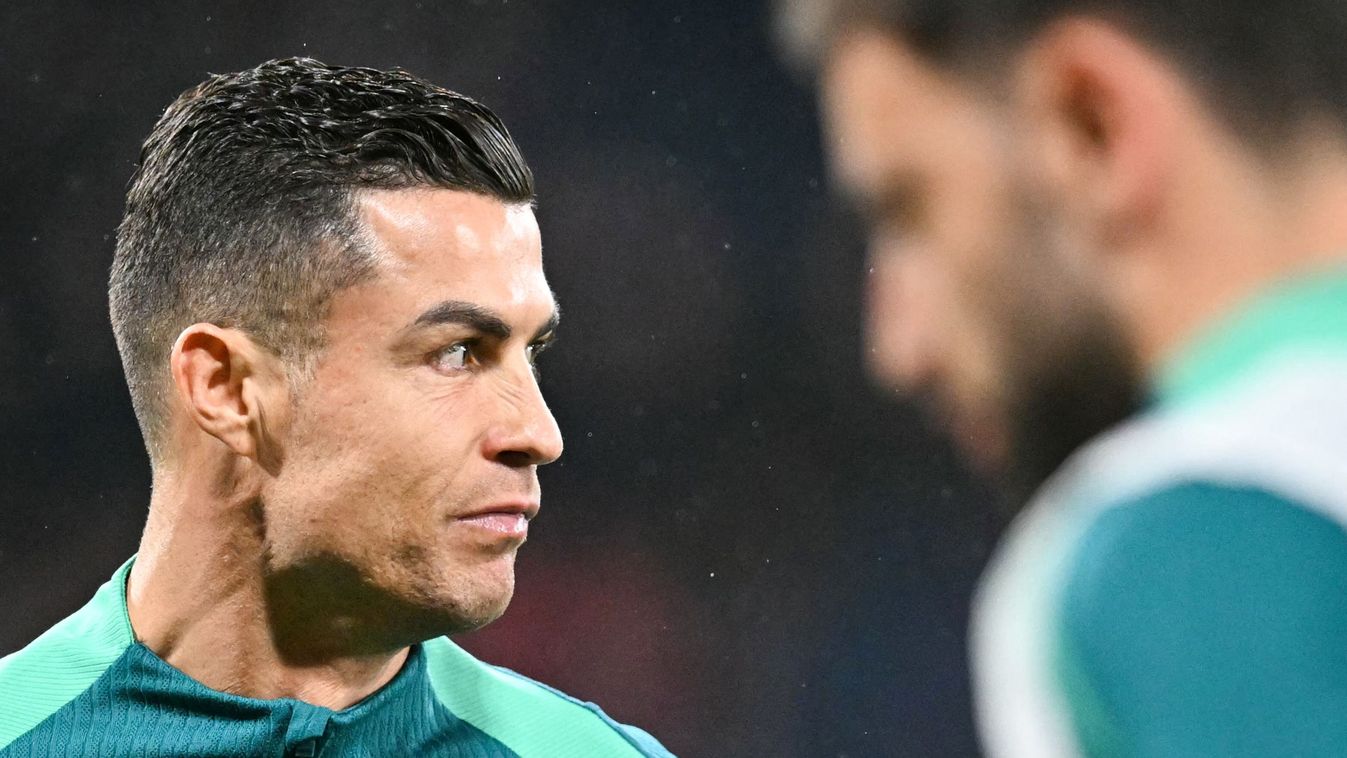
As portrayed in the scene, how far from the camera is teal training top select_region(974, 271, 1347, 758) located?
0.60 m

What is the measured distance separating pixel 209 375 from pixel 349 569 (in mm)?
324

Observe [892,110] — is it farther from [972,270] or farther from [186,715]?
[186,715]

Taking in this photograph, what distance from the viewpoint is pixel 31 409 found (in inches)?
146

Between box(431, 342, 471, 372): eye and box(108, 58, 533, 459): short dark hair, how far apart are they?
0.14 metres

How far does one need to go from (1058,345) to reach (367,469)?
162 cm

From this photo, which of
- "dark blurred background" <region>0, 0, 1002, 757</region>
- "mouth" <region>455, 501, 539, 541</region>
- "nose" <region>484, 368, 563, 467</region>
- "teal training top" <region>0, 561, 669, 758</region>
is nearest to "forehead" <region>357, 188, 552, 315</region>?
"nose" <region>484, 368, 563, 467</region>

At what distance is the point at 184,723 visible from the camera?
2189 millimetres

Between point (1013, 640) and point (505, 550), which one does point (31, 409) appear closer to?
point (505, 550)

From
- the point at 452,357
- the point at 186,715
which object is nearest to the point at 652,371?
the point at 452,357

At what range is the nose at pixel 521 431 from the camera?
7.11 feet

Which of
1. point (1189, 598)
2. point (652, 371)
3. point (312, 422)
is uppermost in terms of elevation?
point (1189, 598)

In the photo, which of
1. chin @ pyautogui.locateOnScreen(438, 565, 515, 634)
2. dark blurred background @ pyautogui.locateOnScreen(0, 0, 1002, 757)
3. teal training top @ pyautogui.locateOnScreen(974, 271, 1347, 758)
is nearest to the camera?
teal training top @ pyautogui.locateOnScreen(974, 271, 1347, 758)

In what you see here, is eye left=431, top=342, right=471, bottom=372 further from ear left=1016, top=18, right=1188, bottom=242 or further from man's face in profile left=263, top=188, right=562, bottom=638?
ear left=1016, top=18, right=1188, bottom=242

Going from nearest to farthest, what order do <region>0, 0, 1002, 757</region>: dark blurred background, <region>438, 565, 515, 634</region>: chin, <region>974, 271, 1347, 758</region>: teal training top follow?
1. <region>974, 271, 1347, 758</region>: teal training top
2. <region>438, 565, 515, 634</region>: chin
3. <region>0, 0, 1002, 757</region>: dark blurred background
